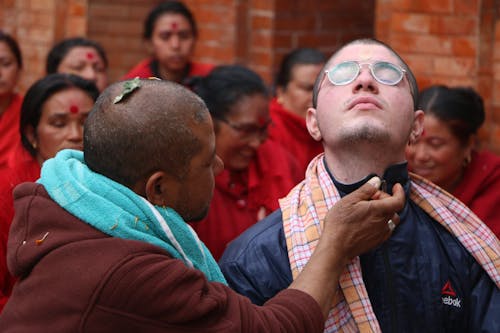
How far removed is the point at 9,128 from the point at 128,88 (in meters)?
3.82

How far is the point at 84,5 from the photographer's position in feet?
24.1

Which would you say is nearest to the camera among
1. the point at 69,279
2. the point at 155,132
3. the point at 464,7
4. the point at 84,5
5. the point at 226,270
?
the point at 69,279

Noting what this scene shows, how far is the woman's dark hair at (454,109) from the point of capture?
175 inches

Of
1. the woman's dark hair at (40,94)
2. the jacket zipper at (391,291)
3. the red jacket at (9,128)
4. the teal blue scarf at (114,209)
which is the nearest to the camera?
the teal blue scarf at (114,209)

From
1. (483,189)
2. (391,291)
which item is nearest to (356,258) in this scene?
(391,291)

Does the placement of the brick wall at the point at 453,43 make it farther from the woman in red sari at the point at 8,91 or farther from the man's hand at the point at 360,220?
the man's hand at the point at 360,220

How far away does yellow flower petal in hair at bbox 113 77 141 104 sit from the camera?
7.48 feet

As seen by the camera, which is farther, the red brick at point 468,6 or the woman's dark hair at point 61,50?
the woman's dark hair at point 61,50

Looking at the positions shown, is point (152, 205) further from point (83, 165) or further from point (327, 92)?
point (327, 92)

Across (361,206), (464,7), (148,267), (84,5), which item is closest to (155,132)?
(148,267)

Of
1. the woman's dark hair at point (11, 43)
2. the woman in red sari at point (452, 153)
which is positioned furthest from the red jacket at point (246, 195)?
the woman's dark hair at point (11, 43)

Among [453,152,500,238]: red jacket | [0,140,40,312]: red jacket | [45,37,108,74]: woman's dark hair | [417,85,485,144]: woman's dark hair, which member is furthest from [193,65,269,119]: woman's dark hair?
[45,37,108,74]: woman's dark hair

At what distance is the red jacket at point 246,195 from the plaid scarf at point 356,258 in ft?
4.52

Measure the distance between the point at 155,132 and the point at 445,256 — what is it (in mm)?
1095
